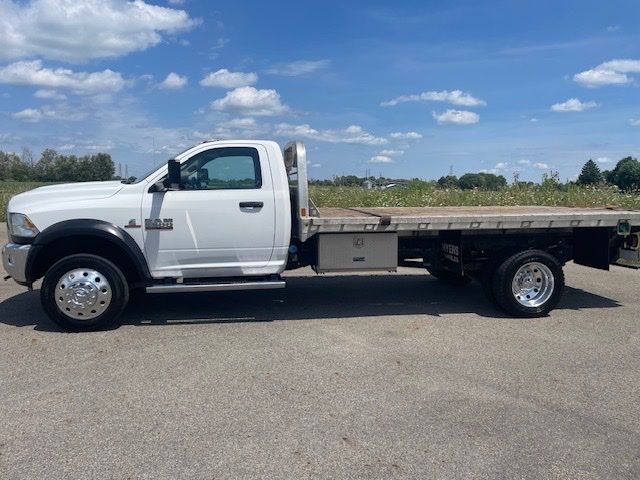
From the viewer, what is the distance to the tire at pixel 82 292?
6230mm

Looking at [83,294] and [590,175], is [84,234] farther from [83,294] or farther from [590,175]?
[590,175]

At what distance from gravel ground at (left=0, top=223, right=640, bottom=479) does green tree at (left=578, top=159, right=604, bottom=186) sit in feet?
39.0

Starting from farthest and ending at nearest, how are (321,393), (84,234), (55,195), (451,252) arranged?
(451,252) < (55,195) < (84,234) < (321,393)

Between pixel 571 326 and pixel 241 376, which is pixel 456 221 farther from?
pixel 241 376

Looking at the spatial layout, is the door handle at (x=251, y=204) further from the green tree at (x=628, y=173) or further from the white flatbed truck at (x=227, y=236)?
the green tree at (x=628, y=173)

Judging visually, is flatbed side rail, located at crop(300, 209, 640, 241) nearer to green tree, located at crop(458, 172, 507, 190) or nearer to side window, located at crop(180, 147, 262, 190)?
side window, located at crop(180, 147, 262, 190)

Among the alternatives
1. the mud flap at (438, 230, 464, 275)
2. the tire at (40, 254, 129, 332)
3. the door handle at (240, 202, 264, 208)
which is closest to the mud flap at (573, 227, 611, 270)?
the mud flap at (438, 230, 464, 275)

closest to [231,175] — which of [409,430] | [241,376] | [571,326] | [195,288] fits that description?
[195,288]

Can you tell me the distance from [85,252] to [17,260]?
681 millimetres

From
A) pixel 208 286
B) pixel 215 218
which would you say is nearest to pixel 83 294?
pixel 208 286

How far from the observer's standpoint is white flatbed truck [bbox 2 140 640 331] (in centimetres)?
629

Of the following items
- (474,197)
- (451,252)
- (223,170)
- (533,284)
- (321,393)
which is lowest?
(321,393)

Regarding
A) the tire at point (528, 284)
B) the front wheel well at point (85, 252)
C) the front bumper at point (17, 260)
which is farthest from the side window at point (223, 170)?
the tire at point (528, 284)

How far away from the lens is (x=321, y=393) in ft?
15.4
